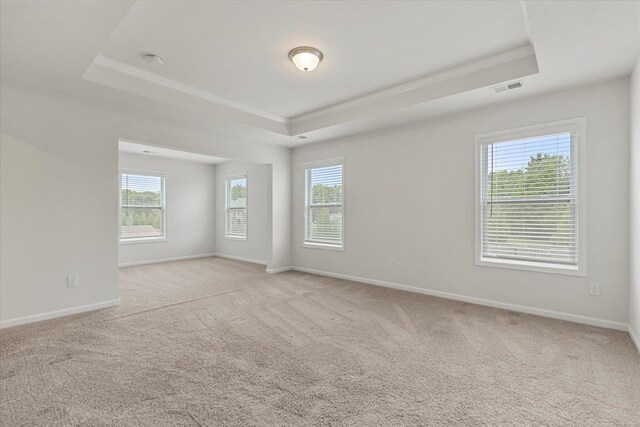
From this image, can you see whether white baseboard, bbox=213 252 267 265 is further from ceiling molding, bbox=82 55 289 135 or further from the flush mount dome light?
the flush mount dome light

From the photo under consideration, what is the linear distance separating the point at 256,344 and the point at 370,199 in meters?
3.02

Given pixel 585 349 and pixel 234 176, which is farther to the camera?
pixel 234 176

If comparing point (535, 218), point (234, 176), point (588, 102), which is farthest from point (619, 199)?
point (234, 176)

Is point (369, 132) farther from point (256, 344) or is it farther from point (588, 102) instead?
point (256, 344)

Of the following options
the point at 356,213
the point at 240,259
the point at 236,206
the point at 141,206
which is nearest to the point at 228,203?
the point at 236,206

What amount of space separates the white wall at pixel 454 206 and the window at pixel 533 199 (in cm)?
10

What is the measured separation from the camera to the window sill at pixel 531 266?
3305 millimetres

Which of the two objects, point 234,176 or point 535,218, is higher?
point 234,176

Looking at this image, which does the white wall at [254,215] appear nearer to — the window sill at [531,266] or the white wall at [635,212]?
the window sill at [531,266]

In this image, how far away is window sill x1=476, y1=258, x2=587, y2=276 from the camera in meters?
3.30

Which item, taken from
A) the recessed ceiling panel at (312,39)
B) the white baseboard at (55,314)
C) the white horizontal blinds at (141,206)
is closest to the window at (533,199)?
the recessed ceiling panel at (312,39)

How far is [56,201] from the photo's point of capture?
11.4 feet

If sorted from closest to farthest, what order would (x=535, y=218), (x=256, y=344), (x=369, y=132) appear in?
(x=256, y=344) → (x=535, y=218) → (x=369, y=132)

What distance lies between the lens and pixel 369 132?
502 cm
